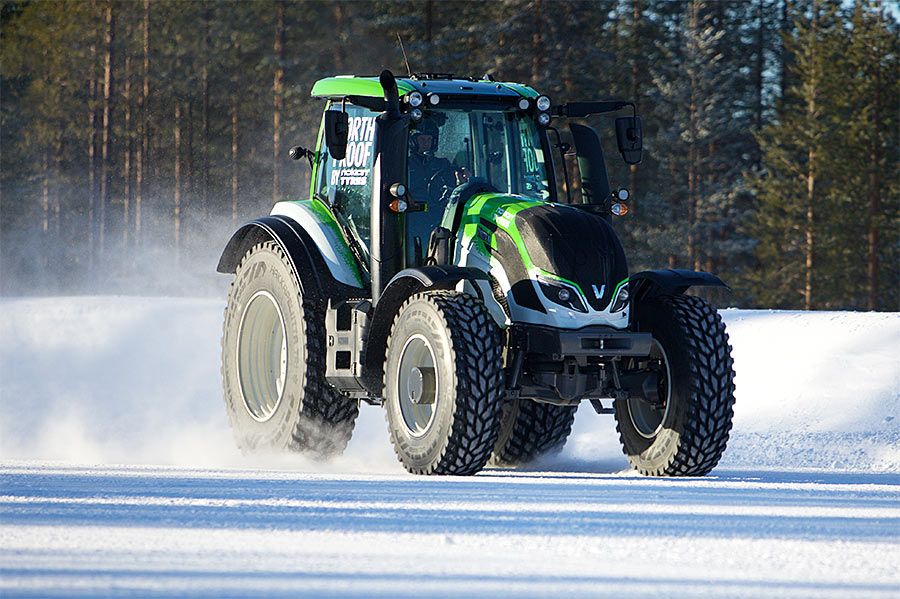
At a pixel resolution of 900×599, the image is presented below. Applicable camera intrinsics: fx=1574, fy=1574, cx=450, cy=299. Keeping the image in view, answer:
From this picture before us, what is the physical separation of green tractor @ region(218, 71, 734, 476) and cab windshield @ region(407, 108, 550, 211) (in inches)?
0.5

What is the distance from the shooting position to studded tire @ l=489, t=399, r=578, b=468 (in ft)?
39.8

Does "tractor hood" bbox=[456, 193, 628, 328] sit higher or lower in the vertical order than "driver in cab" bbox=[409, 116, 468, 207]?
lower

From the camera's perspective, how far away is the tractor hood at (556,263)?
9867 mm

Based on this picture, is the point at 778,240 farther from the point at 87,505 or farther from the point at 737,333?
the point at 87,505

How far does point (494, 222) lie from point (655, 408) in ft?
6.08

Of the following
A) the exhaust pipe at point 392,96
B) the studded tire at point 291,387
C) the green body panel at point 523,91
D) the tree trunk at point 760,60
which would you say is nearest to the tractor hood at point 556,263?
the exhaust pipe at point 392,96

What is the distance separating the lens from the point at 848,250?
4294 cm

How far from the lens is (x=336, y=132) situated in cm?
1056

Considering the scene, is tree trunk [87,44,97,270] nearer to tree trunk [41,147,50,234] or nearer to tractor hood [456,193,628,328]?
tree trunk [41,147,50,234]

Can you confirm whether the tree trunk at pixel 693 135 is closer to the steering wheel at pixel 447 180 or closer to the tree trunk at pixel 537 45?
the tree trunk at pixel 537 45

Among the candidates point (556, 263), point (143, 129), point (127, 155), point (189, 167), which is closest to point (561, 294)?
point (556, 263)

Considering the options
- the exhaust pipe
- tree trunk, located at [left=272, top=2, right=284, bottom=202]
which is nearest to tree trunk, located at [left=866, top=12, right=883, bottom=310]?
tree trunk, located at [left=272, top=2, right=284, bottom=202]

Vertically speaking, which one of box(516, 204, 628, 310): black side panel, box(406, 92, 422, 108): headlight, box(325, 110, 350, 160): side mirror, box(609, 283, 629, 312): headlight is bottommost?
box(609, 283, 629, 312): headlight

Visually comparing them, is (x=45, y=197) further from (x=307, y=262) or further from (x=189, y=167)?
(x=307, y=262)
